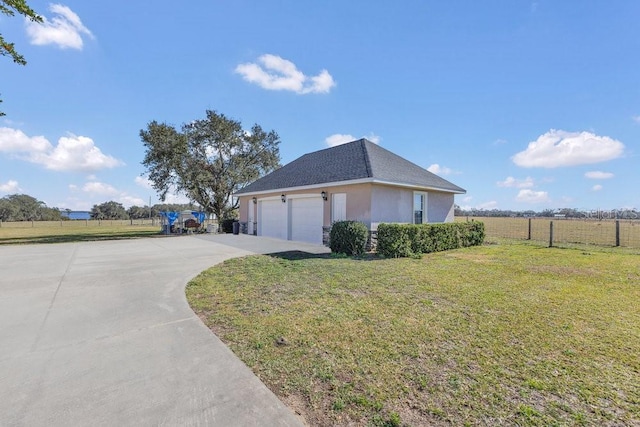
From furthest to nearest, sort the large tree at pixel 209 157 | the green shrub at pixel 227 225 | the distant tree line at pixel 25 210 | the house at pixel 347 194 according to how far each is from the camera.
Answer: the distant tree line at pixel 25 210 < the large tree at pixel 209 157 < the green shrub at pixel 227 225 < the house at pixel 347 194

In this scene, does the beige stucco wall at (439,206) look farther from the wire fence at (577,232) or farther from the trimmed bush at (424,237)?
the trimmed bush at (424,237)

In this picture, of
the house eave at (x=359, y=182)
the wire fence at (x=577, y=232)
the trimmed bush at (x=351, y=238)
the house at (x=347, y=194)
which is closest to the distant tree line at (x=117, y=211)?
the house at (x=347, y=194)

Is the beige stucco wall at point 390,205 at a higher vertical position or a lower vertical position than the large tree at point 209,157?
lower

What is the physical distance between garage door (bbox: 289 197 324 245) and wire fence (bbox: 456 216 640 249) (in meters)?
8.24

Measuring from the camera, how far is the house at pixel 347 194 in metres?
11.7

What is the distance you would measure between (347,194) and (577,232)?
1284cm

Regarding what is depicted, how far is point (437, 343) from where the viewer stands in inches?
131

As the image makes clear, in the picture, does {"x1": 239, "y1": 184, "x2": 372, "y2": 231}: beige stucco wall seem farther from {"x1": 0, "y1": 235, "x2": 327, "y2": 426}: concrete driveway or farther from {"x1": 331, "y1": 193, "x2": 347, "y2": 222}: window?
{"x1": 0, "y1": 235, "x2": 327, "y2": 426}: concrete driveway

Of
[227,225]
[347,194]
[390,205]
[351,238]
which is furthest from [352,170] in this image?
[227,225]

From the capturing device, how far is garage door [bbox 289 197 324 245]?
536 inches

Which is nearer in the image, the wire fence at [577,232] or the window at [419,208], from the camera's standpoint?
the wire fence at [577,232]

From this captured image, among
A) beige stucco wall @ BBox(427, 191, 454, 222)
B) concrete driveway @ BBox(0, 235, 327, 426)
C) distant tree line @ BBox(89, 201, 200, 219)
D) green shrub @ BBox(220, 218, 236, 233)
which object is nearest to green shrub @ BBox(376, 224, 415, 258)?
beige stucco wall @ BBox(427, 191, 454, 222)

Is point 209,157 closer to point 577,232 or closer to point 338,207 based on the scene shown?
point 338,207

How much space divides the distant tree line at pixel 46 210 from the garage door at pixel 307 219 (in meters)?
43.9
